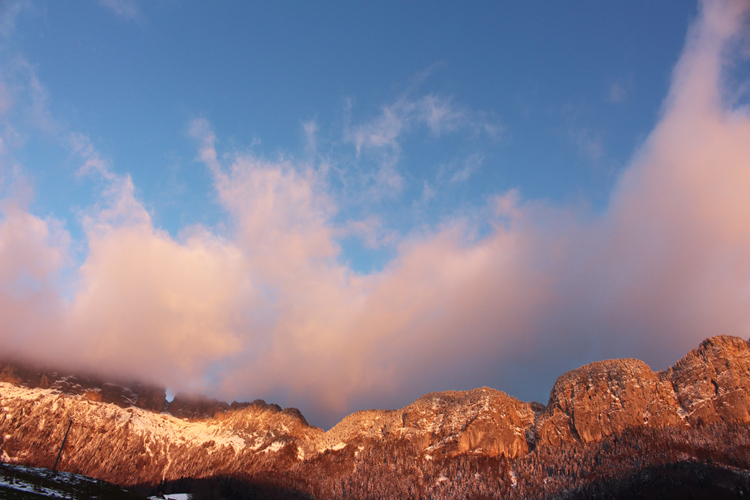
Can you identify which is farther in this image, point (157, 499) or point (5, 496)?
point (157, 499)

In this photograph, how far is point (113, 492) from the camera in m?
116

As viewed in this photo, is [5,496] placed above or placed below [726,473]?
below

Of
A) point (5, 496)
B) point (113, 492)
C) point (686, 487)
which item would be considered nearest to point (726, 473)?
point (686, 487)

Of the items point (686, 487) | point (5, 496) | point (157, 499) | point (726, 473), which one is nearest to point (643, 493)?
point (686, 487)

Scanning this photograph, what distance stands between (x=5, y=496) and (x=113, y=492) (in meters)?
36.4

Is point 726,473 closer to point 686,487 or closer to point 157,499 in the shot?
point 686,487

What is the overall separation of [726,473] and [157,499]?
249 metres

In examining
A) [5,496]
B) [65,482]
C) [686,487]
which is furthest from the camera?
[686,487]

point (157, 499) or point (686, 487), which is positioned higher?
point (686, 487)

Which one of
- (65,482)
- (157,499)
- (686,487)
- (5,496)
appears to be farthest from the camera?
(686,487)

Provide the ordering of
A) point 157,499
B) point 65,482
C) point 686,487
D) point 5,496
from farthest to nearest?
point 686,487, point 157,499, point 65,482, point 5,496

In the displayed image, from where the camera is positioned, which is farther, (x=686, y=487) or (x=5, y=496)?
(x=686, y=487)

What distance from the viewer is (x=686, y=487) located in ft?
640

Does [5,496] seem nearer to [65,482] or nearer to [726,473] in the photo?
[65,482]
